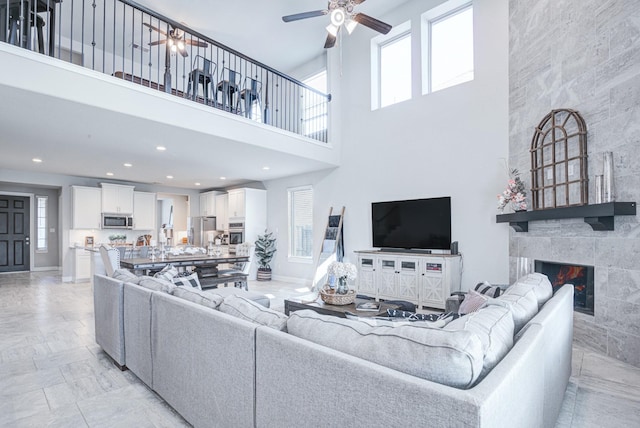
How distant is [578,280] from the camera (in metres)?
3.56

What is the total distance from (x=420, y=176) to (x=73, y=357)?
5.04 m

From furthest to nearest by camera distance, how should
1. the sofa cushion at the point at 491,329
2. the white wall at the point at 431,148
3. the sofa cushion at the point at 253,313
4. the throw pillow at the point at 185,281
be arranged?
the white wall at the point at 431,148 → the throw pillow at the point at 185,281 → the sofa cushion at the point at 253,313 → the sofa cushion at the point at 491,329

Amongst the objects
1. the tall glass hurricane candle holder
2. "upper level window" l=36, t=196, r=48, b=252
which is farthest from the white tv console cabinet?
"upper level window" l=36, t=196, r=48, b=252

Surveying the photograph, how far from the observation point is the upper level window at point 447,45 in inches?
205

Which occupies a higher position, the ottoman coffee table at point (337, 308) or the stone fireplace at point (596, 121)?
the stone fireplace at point (596, 121)

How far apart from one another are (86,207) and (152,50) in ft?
13.2

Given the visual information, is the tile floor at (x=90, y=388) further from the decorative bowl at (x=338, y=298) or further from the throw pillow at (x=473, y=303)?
the decorative bowl at (x=338, y=298)

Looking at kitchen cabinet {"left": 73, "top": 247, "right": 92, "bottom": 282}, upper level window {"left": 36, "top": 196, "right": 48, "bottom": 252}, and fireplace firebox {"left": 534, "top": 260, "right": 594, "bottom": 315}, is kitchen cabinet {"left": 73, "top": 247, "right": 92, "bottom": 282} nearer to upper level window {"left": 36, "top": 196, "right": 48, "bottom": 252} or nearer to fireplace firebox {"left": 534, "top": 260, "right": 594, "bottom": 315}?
upper level window {"left": 36, "top": 196, "right": 48, "bottom": 252}

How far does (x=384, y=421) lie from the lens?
1017 millimetres

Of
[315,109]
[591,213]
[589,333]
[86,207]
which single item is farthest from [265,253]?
[591,213]

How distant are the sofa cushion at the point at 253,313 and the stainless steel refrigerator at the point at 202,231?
7.94 m

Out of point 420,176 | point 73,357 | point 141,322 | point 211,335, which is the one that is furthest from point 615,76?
point 73,357

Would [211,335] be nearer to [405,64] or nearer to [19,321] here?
[19,321]

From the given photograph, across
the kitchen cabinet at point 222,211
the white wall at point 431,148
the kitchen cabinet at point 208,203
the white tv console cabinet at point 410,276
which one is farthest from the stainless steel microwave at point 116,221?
the white tv console cabinet at point 410,276
